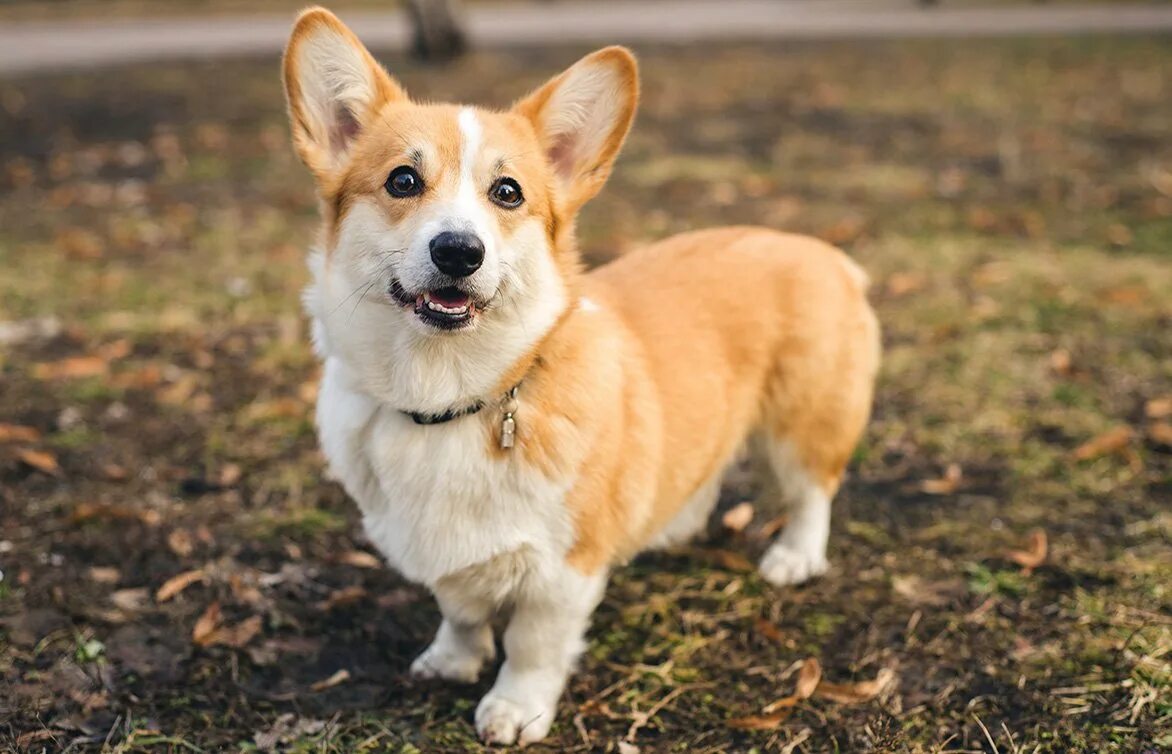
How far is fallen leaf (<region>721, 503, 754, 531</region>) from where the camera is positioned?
3918 millimetres

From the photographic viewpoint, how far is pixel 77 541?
362cm

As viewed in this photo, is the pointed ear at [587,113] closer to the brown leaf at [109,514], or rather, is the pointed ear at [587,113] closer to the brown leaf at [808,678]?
the brown leaf at [808,678]

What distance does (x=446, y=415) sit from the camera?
271cm

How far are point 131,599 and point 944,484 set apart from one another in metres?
2.93

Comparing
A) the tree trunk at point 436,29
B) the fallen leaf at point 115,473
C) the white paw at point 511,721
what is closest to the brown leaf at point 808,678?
the white paw at point 511,721

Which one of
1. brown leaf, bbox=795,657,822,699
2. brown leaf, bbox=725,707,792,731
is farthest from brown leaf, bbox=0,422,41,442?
brown leaf, bbox=795,657,822,699

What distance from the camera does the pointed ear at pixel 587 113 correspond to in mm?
2875

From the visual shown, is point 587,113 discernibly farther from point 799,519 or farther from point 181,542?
point 181,542

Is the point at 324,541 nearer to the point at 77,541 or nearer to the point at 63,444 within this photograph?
the point at 77,541

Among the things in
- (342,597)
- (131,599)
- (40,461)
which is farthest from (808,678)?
(40,461)

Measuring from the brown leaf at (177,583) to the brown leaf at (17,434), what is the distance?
4.25ft

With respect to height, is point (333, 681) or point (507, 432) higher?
point (507, 432)

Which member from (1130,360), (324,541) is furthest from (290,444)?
(1130,360)

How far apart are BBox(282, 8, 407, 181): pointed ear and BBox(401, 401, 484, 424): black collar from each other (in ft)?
2.32
